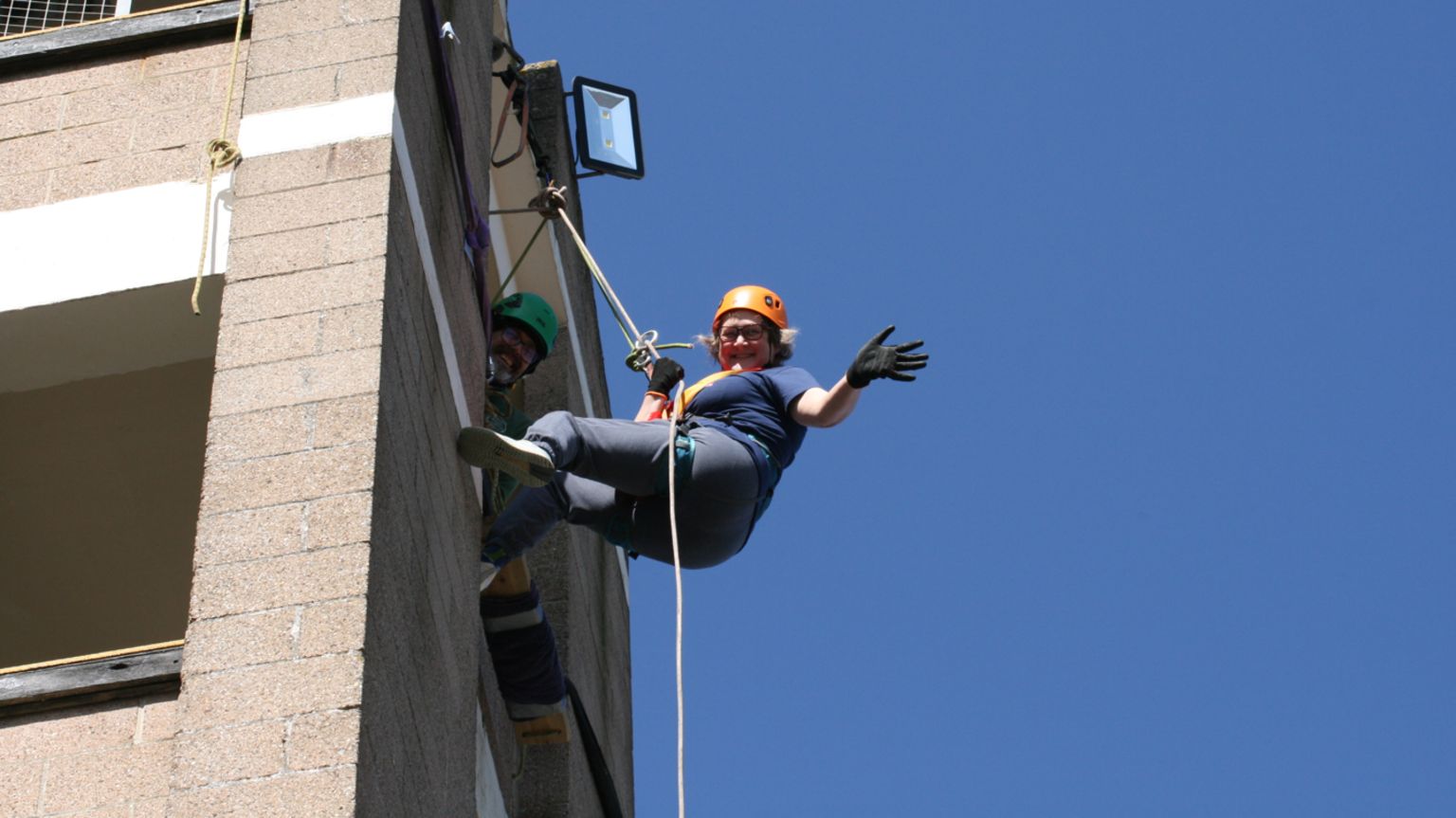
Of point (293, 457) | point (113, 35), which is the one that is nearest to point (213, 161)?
point (113, 35)

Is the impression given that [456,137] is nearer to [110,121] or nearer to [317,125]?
[317,125]

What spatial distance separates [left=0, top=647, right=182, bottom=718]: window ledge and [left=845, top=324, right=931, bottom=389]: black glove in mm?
3092

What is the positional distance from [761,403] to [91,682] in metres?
3.41

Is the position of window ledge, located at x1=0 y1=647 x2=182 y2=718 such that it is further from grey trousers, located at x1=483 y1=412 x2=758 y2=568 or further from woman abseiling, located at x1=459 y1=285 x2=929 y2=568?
grey trousers, located at x1=483 y1=412 x2=758 y2=568

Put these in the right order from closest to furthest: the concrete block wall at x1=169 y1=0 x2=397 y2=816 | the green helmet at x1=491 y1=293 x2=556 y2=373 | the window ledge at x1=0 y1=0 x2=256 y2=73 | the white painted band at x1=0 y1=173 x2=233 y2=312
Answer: the concrete block wall at x1=169 y1=0 x2=397 y2=816, the white painted band at x1=0 y1=173 x2=233 y2=312, the window ledge at x1=0 y1=0 x2=256 y2=73, the green helmet at x1=491 y1=293 x2=556 y2=373

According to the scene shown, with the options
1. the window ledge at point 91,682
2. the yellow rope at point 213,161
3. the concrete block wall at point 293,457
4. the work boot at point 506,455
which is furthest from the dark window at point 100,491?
the window ledge at point 91,682

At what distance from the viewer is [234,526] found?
7230 mm

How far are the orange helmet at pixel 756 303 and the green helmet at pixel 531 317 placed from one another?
1094 millimetres

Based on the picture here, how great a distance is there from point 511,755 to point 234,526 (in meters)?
3.79

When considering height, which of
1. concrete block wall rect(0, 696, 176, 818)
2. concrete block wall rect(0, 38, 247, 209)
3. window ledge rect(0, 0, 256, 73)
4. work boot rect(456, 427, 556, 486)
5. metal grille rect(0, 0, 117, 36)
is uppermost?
metal grille rect(0, 0, 117, 36)

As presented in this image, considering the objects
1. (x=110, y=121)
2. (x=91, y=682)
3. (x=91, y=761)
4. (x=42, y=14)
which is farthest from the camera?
(x=42, y=14)

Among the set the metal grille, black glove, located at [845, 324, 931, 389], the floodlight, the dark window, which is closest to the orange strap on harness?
black glove, located at [845, 324, 931, 389]

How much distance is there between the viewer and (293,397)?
24.9ft

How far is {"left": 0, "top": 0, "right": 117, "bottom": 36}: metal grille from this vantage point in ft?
33.2
